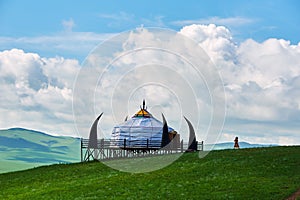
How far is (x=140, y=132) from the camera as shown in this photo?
83625 millimetres

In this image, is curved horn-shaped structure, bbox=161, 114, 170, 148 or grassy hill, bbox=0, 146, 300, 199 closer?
grassy hill, bbox=0, 146, 300, 199

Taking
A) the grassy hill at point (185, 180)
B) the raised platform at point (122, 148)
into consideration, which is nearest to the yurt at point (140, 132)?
the raised platform at point (122, 148)

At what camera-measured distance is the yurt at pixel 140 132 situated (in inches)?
3248

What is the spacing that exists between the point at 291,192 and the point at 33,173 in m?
29.2

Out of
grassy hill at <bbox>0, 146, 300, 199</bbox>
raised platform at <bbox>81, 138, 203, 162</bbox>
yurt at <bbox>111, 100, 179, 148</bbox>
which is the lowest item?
grassy hill at <bbox>0, 146, 300, 199</bbox>

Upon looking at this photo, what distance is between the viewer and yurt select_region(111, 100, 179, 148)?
82.5 meters

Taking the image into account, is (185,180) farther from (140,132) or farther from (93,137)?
(140,132)

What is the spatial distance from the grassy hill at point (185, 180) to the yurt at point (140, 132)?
20746 millimetres

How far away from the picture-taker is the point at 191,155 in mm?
61875

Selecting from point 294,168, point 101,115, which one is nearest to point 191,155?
point 294,168

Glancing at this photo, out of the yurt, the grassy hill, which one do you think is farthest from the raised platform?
the grassy hill

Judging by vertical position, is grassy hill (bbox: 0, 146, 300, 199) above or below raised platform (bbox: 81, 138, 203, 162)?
below

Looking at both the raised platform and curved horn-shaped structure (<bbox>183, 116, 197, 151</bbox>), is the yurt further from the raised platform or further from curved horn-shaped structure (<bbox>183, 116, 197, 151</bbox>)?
curved horn-shaped structure (<bbox>183, 116, 197, 151</bbox>)

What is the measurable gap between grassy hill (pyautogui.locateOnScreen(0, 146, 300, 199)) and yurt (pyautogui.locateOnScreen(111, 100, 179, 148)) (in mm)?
20746
